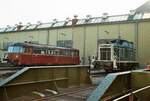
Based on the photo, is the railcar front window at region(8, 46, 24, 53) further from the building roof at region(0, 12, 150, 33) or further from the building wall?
the building wall

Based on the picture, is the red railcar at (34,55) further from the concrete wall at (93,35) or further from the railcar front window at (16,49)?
the concrete wall at (93,35)

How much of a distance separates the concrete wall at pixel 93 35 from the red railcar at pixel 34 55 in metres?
6.92

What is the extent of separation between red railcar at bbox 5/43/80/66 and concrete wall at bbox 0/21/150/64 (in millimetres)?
6921

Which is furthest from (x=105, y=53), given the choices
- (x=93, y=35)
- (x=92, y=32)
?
(x=92, y=32)

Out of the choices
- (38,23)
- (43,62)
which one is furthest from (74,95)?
(38,23)

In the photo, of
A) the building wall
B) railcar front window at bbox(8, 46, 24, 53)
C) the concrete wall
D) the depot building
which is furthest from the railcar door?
the building wall

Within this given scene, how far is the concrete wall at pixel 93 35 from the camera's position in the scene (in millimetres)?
30672

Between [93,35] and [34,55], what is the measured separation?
40.7 ft

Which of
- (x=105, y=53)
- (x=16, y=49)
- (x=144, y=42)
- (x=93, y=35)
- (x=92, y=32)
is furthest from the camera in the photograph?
(x=92, y=32)

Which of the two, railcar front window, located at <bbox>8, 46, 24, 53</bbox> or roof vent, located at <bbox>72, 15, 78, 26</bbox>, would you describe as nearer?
railcar front window, located at <bbox>8, 46, 24, 53</bbox>

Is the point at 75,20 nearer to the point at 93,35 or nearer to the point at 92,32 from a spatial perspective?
the point at 92,32

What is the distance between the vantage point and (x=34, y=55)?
81.8ft

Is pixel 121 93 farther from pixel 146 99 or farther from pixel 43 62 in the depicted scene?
pixel 43 62

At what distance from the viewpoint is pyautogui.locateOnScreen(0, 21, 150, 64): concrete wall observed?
1208 inches
